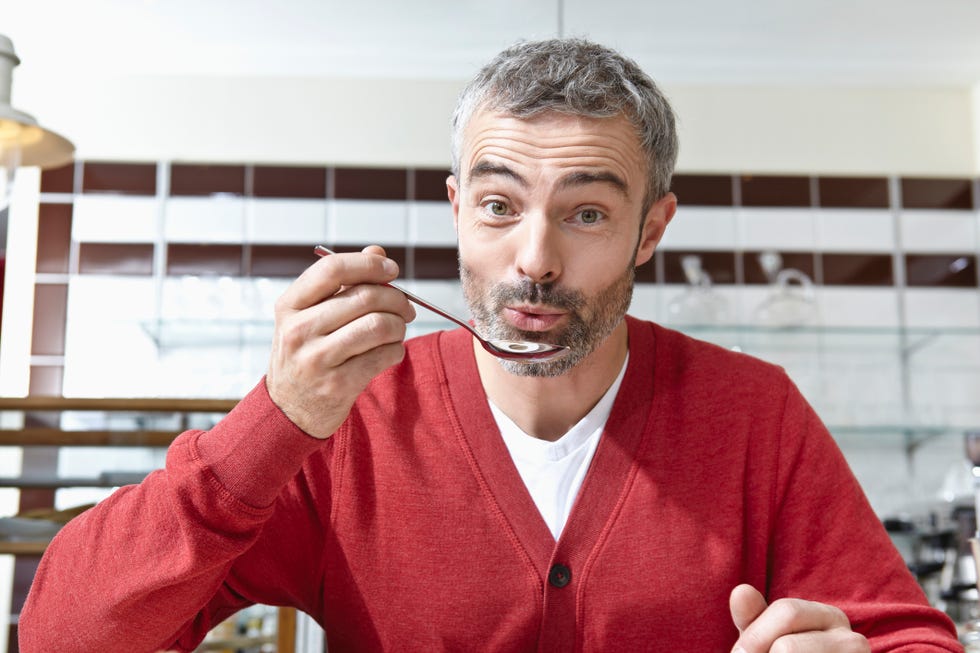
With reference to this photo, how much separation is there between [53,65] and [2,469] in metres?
2.29

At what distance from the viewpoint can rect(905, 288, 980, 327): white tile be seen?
4.10 metres

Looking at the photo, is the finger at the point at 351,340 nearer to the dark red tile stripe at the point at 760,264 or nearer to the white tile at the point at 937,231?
the dark red tile stripe at the point at 760,264

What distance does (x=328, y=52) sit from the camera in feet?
13.3

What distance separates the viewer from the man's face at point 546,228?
1197 millimetres

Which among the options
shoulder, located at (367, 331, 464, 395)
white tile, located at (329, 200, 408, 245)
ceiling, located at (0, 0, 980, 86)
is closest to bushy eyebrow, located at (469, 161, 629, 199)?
shoulder, located at (367, 331, 464, 395)

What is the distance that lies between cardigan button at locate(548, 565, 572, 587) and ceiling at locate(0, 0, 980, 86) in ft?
8.86

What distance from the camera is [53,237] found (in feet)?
13.4

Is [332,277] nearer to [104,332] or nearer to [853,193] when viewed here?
[104,332]

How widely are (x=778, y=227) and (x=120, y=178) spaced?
253 cm

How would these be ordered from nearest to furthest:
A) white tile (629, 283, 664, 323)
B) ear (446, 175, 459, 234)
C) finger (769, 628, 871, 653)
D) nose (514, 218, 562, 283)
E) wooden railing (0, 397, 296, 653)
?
finger (769, 628, 871, 653) → nose (514, 218, 562, 283) → ear (446, 175, 459, 234) → wooden railing (0, 397, 296, 653) → white tile (629, 283, 664, 323)

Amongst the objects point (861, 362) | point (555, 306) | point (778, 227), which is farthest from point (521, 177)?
point (778, 227)

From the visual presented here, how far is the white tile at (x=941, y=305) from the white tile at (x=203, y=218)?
2577 millimetres

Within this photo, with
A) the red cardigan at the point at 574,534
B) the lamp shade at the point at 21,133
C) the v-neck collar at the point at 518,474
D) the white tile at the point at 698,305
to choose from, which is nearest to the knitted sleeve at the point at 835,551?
the red cardigan at the point at 574,534

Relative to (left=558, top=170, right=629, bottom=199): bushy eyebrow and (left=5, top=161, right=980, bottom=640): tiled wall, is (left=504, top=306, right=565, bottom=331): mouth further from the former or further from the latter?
(left=5, top=161, right=980, bottom=640): tiled wall
